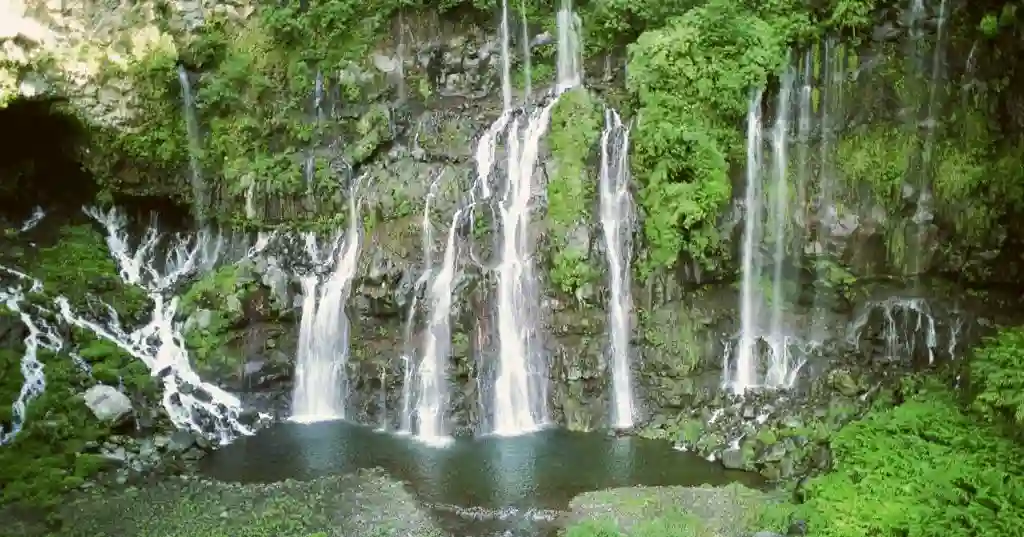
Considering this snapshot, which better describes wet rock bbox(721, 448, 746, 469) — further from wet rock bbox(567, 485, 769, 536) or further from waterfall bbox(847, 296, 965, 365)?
waterfall bbox(847, 296, 965, 365)

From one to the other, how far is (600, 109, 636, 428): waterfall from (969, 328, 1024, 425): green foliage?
237 inches

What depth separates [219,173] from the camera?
18.7 m

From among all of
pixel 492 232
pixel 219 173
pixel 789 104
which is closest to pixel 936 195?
pixel 789 104

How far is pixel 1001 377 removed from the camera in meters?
10.8

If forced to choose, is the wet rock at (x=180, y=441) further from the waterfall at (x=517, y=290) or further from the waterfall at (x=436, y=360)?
the waterfall at (x=517, y=290)

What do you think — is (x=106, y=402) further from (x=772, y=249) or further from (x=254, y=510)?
(x=772, y=249)

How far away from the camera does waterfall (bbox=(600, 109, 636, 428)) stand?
51.0 feet

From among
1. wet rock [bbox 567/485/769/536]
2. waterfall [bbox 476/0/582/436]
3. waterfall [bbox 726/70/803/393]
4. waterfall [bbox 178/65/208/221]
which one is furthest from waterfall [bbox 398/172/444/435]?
waterfall [bbox 726/70/803/393]

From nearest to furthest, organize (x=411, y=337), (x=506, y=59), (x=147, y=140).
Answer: (x=411, y=337)
(x=147, y=140)
(x=506, y=59)

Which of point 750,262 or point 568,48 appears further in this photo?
point 568,48

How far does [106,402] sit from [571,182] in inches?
386

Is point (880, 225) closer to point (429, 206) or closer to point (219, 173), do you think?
point (429, 206)

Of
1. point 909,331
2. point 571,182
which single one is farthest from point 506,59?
point 909,331

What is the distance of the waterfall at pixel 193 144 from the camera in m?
18.7
